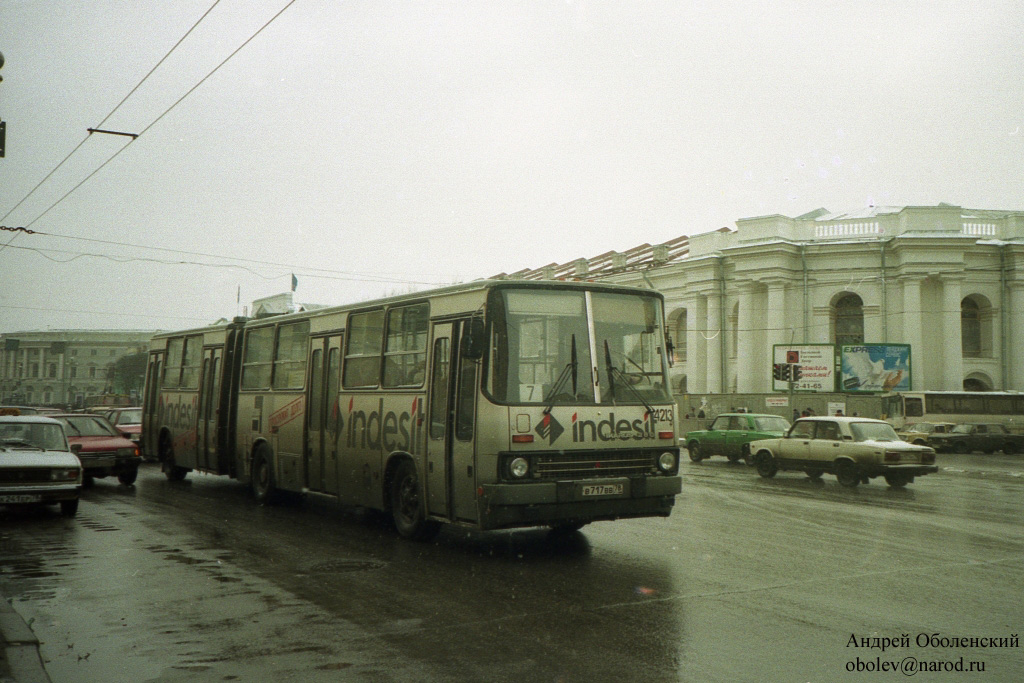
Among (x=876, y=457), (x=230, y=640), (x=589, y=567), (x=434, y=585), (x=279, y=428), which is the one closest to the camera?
(x=230, y=640)

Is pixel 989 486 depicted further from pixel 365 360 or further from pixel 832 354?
pixel 832 354

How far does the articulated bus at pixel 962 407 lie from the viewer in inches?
1506

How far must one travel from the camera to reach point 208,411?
1716cm

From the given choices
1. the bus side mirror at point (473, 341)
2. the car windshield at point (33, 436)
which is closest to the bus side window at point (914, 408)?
the bus side mirror at point (473, 341)

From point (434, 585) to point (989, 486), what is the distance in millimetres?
16374

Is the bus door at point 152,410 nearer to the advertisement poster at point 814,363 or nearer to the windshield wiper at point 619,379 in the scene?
the windshield wiper at point 619,379

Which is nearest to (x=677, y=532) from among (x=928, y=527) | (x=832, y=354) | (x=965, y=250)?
(x=928, y=527)

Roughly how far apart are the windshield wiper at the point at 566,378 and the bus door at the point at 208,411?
9.72 m

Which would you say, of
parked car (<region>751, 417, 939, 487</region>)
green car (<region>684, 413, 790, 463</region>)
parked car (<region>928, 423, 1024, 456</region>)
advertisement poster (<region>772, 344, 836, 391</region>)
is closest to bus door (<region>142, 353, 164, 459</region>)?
parked car (<region>751, 417, 939, 487</region>)

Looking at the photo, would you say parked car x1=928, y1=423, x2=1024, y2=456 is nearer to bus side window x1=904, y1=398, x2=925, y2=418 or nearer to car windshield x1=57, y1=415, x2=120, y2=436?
bus side window x1=904, y1=398, x2=925, y2=418

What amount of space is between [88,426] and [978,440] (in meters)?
33.5

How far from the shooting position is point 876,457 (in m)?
18.1

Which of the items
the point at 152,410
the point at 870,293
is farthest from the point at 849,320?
the point at 152,410

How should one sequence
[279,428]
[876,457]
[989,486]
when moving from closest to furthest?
1. [279,428]
2. [876,457]
3. [989,486]
